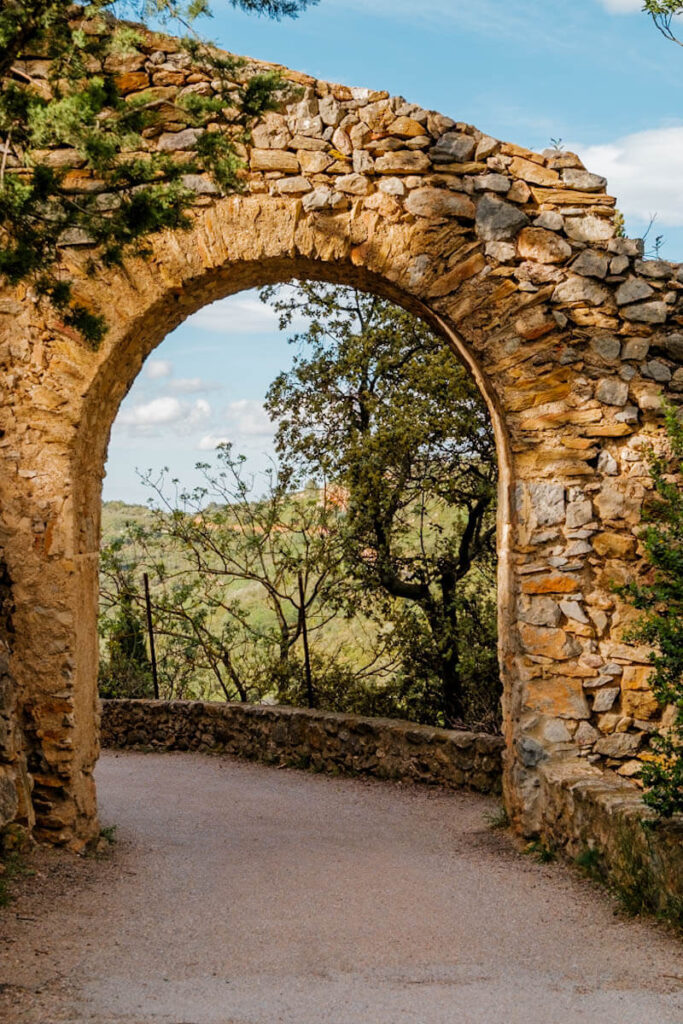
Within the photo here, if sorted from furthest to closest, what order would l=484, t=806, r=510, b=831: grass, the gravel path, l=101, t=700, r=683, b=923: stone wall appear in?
l=484, t=806, r=510, b=831: grass → l=101, t=700, r=683, b=923: stone wall → the gravel path

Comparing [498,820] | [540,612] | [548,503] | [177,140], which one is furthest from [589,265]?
[498,820]

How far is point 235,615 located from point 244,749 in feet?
5.84

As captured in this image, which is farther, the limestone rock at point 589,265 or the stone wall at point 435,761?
the limestone rock at point 589,265

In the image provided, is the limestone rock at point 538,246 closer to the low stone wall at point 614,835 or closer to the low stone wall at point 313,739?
the low stone wall at point 614,835

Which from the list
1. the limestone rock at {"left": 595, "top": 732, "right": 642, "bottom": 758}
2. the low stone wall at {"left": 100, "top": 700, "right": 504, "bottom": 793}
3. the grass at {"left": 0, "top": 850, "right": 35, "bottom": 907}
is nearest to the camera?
the grass at {"left": 0, "top": 850, "right": 35, "bottom": 907}

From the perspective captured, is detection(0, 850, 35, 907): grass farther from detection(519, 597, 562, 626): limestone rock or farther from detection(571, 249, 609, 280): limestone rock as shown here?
detection(571, 249, 609, 280): limestone rock

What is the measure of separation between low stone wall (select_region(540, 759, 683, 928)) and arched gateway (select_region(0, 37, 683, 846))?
21cm

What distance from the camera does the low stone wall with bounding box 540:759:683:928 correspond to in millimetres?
3947

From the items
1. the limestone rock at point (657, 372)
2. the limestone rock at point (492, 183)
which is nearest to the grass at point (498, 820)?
the limestone rock at point (657, 372)

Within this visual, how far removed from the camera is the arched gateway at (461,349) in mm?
5477

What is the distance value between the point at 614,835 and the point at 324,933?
1.38 m

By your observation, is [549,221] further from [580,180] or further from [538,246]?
[580,180]

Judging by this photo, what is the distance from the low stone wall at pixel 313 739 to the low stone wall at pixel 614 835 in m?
1.70

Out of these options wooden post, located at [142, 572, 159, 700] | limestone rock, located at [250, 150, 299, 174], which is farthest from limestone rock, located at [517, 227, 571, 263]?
wooden post, located at [142, 572, 159, 700]
